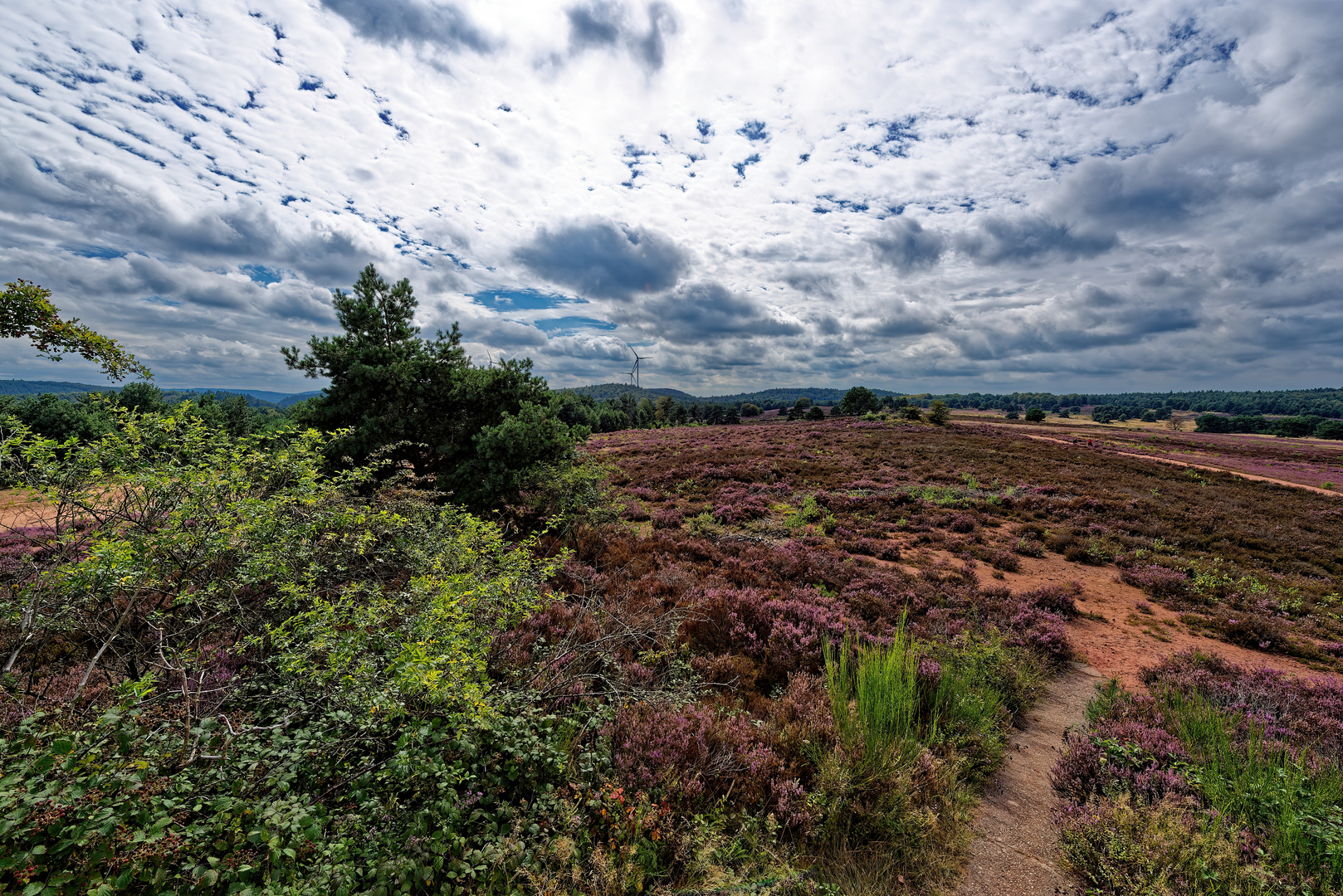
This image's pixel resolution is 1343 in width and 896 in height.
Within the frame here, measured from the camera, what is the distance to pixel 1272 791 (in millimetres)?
3889

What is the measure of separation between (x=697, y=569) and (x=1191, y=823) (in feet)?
23.3

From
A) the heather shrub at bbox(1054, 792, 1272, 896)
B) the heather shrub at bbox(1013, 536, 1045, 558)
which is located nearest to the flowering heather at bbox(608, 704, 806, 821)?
the heather shrub at bbox(1054, 792, 1272, 896)

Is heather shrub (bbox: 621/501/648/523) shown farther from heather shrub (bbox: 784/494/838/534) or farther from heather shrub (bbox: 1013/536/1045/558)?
heather shrub (bbox: 1013/536/1045/558)

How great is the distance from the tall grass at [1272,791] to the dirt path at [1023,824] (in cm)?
120

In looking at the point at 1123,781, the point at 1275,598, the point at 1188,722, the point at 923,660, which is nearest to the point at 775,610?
the point at 923,660

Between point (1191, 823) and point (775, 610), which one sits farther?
point (775, 610)

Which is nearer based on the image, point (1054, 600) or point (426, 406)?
point (1054, 600)

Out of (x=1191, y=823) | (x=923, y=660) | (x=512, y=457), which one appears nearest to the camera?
(x=1191, y=823)

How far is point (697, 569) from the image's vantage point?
966 centimetres

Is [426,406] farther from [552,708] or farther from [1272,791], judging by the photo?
[1272,791]

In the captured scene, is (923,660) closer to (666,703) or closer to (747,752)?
(747,752)

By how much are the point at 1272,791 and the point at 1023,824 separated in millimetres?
2058

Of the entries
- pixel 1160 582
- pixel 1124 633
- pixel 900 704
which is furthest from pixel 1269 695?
pixel 1160 582

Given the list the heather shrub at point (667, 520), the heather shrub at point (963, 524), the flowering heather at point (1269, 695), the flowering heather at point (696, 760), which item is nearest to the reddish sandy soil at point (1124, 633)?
the flowering heather at point (1269, 695)
